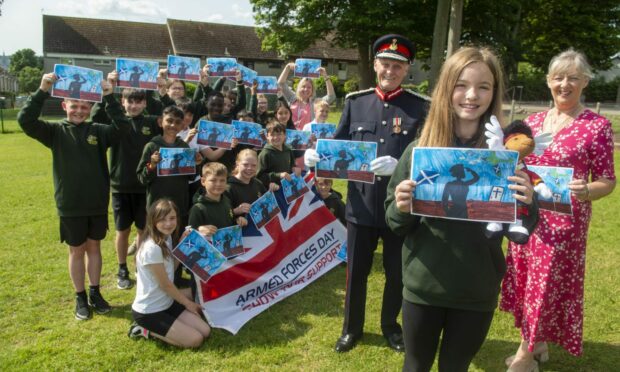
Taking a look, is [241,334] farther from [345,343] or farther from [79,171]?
[79,171]

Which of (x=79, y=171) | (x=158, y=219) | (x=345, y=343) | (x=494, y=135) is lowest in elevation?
(x=345, y=343)

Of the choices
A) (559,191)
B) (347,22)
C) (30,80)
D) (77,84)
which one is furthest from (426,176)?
(30,80)

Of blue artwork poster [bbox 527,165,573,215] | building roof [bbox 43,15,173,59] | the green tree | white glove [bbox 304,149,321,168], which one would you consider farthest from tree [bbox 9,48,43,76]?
blue artwork poster [bbox 527,165,573,215]

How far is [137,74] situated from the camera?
5.59m

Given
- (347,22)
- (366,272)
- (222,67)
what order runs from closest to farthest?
(366,272) < (222,67) < (347,22)

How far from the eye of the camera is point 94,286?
4742 millimetres

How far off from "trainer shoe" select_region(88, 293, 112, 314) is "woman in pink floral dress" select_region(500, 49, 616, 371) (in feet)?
12.9

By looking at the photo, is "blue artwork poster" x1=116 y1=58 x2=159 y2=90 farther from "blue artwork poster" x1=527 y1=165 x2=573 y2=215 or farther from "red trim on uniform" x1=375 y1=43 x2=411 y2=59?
"blue artwork poster" x1=527 y1=165 x2=573 y2=215

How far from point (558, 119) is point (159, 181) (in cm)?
384

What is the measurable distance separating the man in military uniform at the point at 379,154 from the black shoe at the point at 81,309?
8.40 feet

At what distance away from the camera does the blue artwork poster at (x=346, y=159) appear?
3.72 meters

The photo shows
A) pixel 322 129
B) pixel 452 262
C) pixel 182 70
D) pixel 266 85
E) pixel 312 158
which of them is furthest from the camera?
pixel 266 85

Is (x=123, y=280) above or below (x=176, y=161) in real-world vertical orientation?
below

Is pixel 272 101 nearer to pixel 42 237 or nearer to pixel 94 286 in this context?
pixel 42 237
